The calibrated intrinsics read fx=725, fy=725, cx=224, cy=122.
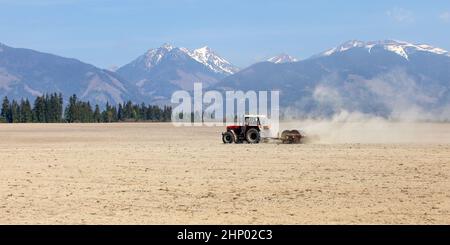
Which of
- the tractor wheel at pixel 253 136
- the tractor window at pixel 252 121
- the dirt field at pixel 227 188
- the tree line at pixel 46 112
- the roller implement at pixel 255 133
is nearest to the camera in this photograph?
the dirt field at pixel 227 188

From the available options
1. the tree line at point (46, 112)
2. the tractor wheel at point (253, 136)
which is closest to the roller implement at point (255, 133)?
the tractor wheel at point (253, 136)

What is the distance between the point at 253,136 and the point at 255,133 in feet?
0.83

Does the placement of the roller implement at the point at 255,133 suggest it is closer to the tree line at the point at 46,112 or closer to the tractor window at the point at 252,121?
the tractor window at the point at 252,121

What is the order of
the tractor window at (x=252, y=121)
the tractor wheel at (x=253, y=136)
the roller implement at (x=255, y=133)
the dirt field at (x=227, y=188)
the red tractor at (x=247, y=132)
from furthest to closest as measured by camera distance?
the tractor window at (x=252, y=121)
the red tractor at (x=247, y=132)
the tractor wheel at (x=253, y=136)
the roller implement at (x=255, y=133)
the dirt field at (x=227, y=188)

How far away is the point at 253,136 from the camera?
1944 inches

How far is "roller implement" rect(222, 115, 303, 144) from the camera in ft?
161

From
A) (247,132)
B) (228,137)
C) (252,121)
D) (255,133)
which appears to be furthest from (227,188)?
(252,121)

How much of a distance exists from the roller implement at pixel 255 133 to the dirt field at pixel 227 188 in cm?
1038

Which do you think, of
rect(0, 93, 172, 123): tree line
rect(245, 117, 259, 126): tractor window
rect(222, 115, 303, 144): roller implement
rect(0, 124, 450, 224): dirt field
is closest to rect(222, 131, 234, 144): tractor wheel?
rect(222, 115, 303, 144): roller implement

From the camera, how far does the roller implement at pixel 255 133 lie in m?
49.1

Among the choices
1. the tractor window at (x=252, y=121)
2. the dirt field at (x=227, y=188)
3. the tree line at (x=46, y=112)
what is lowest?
the dirt field at (x=227, y=188)
